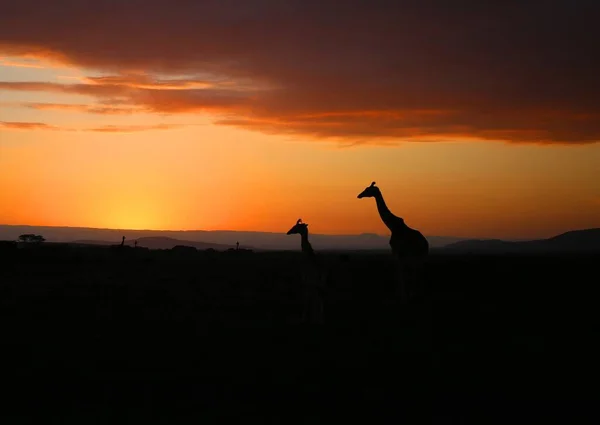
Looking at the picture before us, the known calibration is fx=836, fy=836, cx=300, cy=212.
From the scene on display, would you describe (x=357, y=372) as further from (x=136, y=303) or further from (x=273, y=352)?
(x=136, y=303)

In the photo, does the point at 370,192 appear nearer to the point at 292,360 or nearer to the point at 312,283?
the point at 312,283

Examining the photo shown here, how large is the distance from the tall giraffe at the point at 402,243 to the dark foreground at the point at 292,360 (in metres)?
1.44

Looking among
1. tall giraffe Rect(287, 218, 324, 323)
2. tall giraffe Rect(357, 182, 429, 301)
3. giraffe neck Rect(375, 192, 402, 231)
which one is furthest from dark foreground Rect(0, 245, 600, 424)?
giraffe neck Rect(375, 192, 402, 231)

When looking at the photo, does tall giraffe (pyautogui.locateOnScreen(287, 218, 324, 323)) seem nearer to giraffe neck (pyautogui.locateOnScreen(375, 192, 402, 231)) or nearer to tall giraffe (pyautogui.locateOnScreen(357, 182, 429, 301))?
tall giraffe (pyautogui.locateOnScreen(357, 182, 429, 301))

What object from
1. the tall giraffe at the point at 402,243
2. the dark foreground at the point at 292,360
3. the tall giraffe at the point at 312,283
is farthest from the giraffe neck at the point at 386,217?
the tall giraffe at the point at 312,283

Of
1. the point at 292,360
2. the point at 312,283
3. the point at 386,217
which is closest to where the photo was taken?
the point at 292,360

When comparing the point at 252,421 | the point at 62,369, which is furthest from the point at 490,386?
the point at 62,369

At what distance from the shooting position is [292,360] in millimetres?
15688

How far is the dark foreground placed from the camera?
1215 centimetres

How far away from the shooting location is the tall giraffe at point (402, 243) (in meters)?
26.8

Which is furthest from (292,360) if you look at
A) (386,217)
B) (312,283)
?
(386,217)

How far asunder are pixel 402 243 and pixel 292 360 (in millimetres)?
11884

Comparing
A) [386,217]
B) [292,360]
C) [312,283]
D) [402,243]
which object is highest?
[386,217]

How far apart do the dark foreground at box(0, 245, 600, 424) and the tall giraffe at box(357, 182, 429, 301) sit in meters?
1.44
